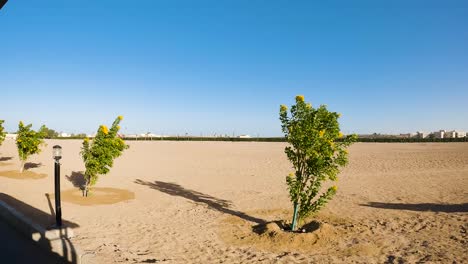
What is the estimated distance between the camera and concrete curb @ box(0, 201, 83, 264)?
6634mm

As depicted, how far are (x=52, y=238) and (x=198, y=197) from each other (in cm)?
790

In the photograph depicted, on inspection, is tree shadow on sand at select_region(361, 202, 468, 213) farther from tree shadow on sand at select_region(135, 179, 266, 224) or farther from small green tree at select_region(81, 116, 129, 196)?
small green tree at select_region(81, 116, 129, 196)

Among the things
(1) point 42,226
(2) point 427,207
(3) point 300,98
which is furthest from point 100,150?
(2) point 427,207

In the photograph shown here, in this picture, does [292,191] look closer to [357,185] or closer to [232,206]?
[232,206]

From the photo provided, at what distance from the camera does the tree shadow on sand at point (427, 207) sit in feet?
37.6

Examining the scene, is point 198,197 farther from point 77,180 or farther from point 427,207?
point 427,207

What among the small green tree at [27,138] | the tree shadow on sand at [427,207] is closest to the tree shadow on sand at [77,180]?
the small green tree at [27,138]

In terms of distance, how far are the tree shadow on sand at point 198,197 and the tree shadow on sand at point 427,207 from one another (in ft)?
16.2

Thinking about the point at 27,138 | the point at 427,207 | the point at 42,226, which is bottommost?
the point at 427,207

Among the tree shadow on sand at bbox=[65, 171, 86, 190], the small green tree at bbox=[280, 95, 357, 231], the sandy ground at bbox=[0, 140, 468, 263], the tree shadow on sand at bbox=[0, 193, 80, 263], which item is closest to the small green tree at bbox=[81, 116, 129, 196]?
the sandy ground at bbox=[0, 140, 468, 263]

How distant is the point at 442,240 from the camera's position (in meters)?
8.27

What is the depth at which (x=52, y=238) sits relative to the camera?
709 cm

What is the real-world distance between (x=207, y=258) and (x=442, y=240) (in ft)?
18.4

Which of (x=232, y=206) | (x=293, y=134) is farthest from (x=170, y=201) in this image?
(x=293, y=134)
